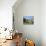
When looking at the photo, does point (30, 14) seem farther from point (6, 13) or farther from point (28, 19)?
point (6, 13)

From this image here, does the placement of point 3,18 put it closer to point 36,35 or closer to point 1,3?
point 1,3

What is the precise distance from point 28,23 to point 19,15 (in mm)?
558

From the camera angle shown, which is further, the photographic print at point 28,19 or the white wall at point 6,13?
the photographic print at point 28,19

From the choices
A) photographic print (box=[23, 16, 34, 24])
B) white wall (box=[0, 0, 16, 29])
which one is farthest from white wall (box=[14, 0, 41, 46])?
white wall (box=[0, 0, 16, 29])

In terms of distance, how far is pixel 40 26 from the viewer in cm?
483

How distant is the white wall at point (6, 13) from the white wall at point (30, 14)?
3.74ft

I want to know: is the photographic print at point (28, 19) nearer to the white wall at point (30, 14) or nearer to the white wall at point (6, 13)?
the white wall at point (30, 14)

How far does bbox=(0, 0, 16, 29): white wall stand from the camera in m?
3.60

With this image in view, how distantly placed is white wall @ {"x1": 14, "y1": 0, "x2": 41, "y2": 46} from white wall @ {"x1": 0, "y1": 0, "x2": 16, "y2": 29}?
1141 mm

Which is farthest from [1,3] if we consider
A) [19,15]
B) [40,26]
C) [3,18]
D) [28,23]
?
[40,26]

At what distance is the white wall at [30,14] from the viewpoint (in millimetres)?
4770

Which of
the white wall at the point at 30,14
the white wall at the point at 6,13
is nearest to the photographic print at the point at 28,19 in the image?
the white wall at the point at 30,14

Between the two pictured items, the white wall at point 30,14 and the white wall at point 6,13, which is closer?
the white wall at point 6,13

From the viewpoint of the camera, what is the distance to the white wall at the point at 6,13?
11.8ft
